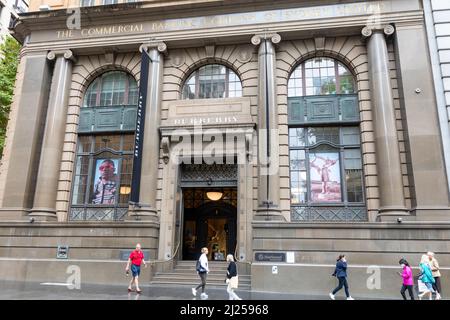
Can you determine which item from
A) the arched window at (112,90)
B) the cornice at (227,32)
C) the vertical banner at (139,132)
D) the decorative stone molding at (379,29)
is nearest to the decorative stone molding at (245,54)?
the cornice at (227,32)

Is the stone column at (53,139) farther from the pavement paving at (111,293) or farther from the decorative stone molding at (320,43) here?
the decorative stone molding at (320,43)

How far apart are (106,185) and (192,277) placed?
6.97m

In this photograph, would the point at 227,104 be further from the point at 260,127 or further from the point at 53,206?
the point at 53,206

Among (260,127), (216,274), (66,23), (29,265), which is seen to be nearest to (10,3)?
(66,23)

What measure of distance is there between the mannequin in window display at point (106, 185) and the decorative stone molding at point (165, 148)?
121 inches

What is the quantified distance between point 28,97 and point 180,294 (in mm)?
14324

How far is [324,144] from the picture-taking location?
1806 cm

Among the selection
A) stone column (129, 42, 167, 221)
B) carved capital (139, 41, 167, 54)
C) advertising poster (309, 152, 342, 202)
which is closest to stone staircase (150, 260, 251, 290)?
stone column (129, 42, 167, 221)

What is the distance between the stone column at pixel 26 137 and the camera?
18.9m

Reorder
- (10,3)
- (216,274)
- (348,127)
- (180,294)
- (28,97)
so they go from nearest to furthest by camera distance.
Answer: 1. (180,294)
2. (216,274)
3. (348,127)
4. (28,97)
5. (10,3)

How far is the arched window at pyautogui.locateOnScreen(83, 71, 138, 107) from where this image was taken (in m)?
20.4

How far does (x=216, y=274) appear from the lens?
1658 centimetres

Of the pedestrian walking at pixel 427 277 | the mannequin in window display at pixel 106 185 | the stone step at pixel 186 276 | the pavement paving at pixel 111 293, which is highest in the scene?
the mannequin in window display at pixel 106 185

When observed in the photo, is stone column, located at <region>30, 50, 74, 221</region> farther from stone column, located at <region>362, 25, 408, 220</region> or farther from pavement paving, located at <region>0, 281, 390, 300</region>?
stone column, located at <region>362, 25, 408, 220</region>
